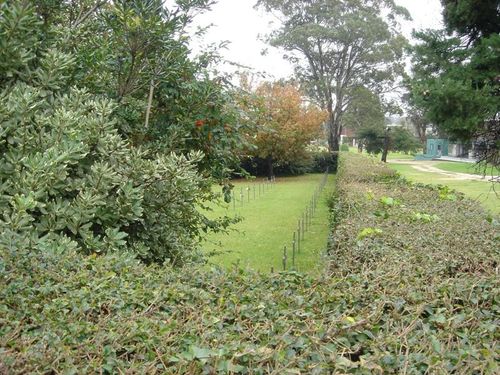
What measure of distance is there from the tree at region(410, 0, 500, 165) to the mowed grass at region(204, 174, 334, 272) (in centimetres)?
326

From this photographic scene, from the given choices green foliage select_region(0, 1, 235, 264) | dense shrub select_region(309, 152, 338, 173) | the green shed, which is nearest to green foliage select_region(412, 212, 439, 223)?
green foliage select_region(0, 1, 235, 264)

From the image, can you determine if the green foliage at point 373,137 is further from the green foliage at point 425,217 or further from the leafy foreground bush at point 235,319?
the leafy foreground bush at point 235,319

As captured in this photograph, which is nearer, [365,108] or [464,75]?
[464,75]

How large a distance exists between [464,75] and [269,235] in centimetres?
602

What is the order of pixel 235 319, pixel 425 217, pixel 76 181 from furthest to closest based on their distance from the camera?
pixel 425 217
pixel 76 181
pixel 235 319

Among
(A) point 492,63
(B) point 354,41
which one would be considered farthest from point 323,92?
(A) point 492,63

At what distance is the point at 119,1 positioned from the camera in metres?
3.89

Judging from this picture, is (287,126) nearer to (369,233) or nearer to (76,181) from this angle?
(369,233)

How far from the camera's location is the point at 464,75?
8125 mm

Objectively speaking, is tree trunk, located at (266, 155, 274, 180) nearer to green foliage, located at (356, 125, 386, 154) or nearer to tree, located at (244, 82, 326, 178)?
tree, located at (244, 82, 326, 178)

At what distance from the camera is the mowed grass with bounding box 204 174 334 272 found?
9.09m

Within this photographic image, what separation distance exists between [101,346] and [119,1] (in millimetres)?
3167

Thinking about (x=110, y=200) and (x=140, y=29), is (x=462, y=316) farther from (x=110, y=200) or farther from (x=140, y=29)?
(x=140, y=29)

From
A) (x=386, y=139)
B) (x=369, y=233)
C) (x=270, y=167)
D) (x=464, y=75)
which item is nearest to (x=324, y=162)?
(x=270, y=167)
